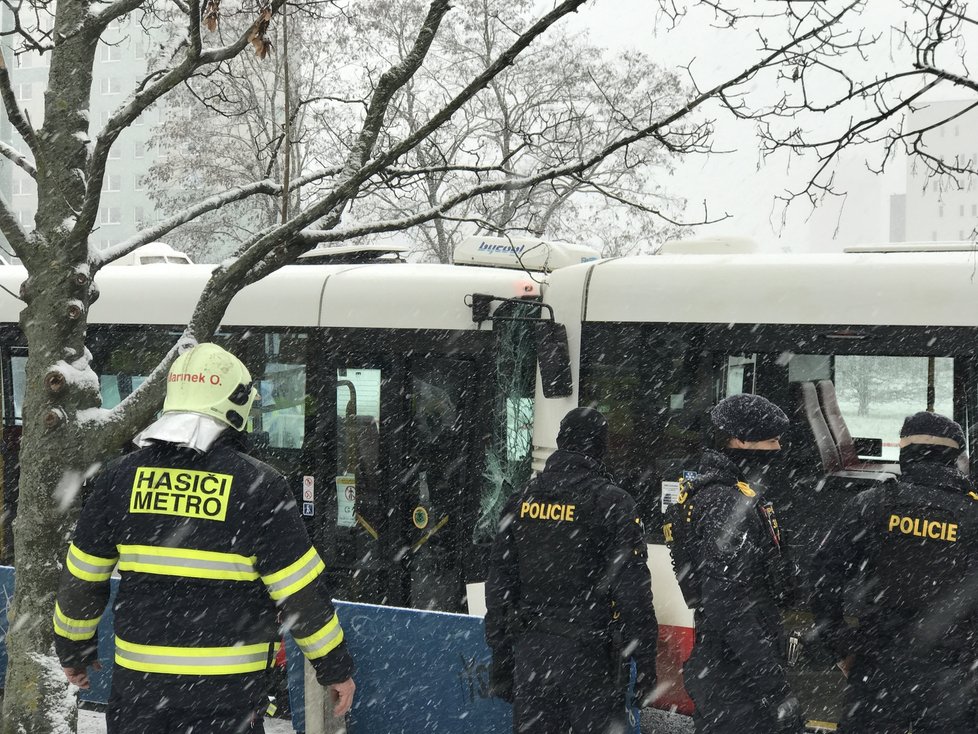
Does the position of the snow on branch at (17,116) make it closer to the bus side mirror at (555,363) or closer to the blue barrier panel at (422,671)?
the blue barrier panel at (422,671)

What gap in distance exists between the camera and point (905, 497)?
4191mm

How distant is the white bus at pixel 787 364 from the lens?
648 centimetres

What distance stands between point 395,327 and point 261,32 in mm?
3914

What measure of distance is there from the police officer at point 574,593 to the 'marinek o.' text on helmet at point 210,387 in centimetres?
149

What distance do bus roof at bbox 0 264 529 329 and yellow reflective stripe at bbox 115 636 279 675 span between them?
501cm

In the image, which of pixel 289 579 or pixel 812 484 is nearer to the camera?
pixel 289 579

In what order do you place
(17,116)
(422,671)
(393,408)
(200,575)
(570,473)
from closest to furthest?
(200,575) → (570,473) → (17,116) → (422,671) → (393,408)

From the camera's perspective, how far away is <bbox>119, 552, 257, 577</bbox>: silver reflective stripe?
133 inches

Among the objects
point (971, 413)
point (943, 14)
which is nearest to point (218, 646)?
point (943, 14)

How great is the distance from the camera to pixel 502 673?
4.74m

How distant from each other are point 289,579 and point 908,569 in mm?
2459

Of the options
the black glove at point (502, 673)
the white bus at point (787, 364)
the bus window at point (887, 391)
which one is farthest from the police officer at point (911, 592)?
the bus window at point (887, 391)

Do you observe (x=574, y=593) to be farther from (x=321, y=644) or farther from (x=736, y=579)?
(x=321, y=644)

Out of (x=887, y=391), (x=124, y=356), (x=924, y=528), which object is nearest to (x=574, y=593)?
(x=924, y=528)
